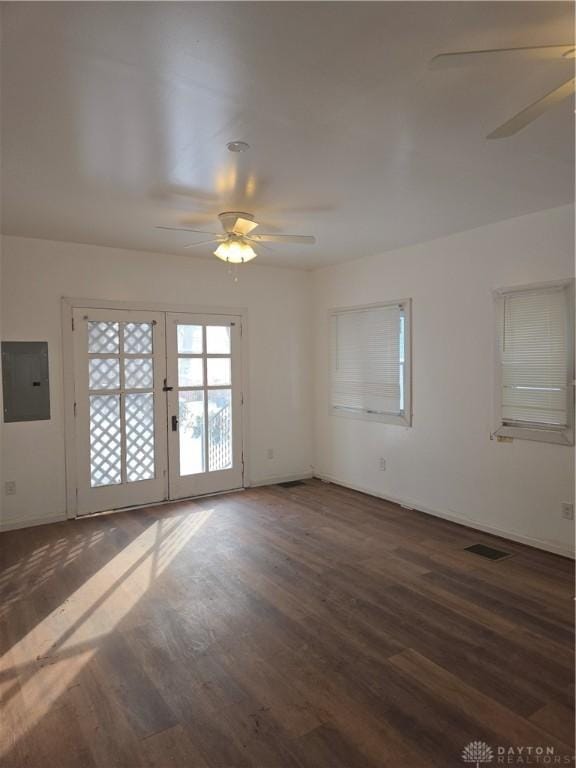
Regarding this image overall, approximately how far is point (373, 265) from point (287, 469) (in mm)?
2619

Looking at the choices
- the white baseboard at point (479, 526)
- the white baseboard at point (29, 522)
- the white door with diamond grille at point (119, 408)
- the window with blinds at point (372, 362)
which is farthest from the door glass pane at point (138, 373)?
the white baseboard at point (479, 526)

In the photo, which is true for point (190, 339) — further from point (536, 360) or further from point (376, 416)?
point (536, 360)

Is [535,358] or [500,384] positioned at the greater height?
[535,358]

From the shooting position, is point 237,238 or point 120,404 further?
point 120,404

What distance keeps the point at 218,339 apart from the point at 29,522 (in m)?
2.57

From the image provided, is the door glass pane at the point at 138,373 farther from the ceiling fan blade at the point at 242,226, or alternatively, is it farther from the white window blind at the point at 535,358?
the white window blind at the point at 535,358

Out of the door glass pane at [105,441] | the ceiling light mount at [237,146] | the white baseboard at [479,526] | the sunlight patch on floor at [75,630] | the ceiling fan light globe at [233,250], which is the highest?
the ceiling light mount at [237,146]

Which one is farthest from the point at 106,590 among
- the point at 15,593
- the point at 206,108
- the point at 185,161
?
the point at 206,108

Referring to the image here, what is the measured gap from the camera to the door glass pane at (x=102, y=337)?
4820mm

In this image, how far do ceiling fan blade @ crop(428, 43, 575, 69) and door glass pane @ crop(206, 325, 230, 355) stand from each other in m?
4.09

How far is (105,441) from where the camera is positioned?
4891mm

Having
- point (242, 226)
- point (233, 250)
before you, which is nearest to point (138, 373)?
point (233, 250)

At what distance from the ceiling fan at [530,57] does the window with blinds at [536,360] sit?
2.21 metres

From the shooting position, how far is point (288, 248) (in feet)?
16.1
